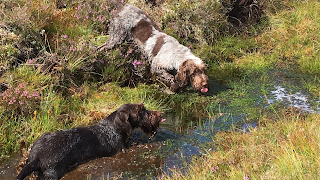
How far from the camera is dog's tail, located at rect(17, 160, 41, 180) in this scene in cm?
373

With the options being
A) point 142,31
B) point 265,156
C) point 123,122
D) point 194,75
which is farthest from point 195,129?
point 142,31

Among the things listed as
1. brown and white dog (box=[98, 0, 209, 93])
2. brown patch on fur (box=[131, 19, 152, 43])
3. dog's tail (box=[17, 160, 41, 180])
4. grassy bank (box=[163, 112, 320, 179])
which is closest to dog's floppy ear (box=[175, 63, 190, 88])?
brown and white dog (box=[98, 0, 209, 93])

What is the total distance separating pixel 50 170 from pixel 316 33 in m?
8.40

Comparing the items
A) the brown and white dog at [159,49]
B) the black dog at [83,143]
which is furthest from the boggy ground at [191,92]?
the black dog at [83,143]

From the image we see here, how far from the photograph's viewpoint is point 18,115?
207 inches

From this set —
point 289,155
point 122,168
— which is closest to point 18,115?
point 122,168

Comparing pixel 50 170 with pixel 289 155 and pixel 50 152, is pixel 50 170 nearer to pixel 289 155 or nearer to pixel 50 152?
pixel 50 152

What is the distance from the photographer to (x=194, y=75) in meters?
6.69

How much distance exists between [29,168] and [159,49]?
13.9 feet

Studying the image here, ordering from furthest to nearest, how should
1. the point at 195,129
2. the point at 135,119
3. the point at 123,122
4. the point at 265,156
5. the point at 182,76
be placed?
the point at 182,76 < the point at 195,129 < the point at 135,119 < the point at 123,122 < the point at 265,156

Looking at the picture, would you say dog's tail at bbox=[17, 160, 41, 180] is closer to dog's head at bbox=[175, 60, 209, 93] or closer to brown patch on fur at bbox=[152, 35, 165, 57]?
dog's head at bbox=[175, 60, 209, 93]

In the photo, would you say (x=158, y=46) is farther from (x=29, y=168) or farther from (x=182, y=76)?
(x=29, y=168)

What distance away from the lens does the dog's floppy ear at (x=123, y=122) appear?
488 centimetres

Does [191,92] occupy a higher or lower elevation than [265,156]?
lower
